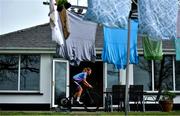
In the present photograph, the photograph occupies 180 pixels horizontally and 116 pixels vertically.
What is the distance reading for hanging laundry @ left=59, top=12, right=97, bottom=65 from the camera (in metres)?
16.8

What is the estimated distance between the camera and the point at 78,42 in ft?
56.9

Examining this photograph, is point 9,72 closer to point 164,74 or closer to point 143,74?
point 143,74

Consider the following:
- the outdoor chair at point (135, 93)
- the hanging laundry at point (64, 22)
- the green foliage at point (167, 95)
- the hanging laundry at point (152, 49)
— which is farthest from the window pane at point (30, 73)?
the hanging laundry at point (64, 22)

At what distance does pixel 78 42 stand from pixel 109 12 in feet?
18.7

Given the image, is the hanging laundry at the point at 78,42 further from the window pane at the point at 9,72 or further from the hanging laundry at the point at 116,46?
the window pane at the point at 9,72

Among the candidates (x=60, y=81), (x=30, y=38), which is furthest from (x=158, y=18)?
(x=30, y=38)

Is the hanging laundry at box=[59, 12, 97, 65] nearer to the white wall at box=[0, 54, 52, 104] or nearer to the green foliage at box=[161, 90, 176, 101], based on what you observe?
the white wall at box=[0, 54, 52, 104]

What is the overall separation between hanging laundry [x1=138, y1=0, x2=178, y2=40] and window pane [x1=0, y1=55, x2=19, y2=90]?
38.3 ft

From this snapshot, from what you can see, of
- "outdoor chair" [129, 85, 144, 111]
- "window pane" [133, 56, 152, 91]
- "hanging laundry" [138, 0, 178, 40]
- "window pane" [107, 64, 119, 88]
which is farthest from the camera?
"window pane" [133, 56, 152, 91]

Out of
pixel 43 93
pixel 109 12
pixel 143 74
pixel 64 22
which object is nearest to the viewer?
pixel 109 12

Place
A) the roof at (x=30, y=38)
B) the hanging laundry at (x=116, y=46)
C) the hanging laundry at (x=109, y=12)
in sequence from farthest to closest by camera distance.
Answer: the roof at (x=30, y=38) < the hanging laundry at (x=116, y=46) < the hanging laundry at (x=109, y=12)

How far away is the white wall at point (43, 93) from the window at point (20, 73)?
32 cm

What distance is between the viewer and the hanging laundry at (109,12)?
37.8 feet

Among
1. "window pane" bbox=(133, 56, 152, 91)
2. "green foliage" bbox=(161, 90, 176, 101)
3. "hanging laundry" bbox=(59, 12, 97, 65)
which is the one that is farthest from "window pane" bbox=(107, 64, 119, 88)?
"hanging laundry" bbox=(59, 12, 97, 65)
